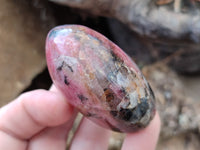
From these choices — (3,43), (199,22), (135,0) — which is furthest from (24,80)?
(199,22)

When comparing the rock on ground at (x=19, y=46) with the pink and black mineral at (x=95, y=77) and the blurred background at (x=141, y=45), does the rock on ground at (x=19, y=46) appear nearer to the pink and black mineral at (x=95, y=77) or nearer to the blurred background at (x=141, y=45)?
the blurred background at (x=141, y=45)

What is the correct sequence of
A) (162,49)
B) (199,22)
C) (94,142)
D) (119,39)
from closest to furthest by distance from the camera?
(94,142)
(199,22)
(162,49)
(119,39)

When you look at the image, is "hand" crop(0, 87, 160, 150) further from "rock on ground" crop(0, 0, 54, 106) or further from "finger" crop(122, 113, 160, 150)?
"rock on ground" crop(0, 0, 54, 106)

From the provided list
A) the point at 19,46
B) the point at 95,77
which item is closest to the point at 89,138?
the point at 95,77

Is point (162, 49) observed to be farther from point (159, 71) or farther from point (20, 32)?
point (20, 32)

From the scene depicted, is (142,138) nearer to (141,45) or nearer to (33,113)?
(33,113)

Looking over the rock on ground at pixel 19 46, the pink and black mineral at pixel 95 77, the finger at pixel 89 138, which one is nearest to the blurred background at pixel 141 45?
the rock on ground at pixel 19 46
